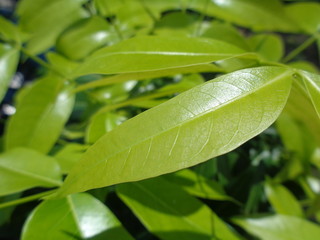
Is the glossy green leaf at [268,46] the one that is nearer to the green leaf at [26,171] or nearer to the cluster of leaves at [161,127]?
the cluster of leaves at [161,127]

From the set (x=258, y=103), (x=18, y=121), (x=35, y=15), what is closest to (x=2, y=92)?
(x=18, y=121)

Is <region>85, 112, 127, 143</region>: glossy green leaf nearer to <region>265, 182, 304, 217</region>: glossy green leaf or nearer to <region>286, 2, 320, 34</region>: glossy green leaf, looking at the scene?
<region>265, 182, 304, 217</region>: glossy green leaf

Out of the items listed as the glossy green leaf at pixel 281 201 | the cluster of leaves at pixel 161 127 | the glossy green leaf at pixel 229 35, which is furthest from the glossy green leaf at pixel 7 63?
the glossy green leaf at pixel 281 201

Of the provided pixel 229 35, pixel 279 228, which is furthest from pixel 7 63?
pixel 279 228

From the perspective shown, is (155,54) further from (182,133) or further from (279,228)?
(279,228)

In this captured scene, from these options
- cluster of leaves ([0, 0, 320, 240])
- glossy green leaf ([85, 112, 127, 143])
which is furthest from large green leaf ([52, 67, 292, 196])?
glossy green leaf ([85, 112, 127, 143])

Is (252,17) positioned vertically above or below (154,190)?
above

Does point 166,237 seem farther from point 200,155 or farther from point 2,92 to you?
point 2,92
